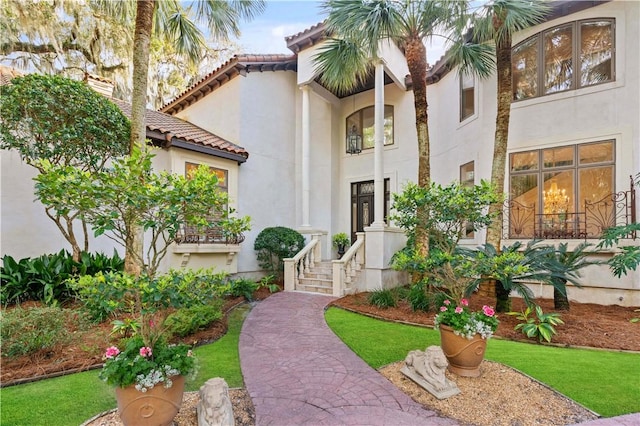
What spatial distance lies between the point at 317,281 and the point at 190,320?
4589 mm

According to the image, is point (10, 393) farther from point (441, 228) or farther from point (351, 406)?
point (441, 228)

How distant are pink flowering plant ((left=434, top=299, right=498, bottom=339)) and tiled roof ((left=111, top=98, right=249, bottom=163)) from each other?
8161 millimetres

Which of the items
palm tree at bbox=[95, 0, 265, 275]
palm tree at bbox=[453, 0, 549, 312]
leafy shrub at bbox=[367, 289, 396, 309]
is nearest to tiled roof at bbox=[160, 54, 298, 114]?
palm tree at bbox=[95, 0, 265, 275]

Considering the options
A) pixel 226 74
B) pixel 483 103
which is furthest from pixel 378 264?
pixel 226 74

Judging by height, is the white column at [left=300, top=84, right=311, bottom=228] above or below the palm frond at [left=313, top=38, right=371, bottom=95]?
below

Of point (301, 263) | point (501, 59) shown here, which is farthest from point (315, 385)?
point (501, 59)

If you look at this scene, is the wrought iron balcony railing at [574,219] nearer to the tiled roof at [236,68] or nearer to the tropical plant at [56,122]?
the tiled roof at [236,68]

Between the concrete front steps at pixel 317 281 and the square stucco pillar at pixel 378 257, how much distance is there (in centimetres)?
101

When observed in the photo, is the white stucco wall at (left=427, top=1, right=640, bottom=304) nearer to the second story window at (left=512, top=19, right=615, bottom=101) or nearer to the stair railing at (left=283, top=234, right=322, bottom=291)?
the second story window at (left=512, top=19, right=615, bottom=101)

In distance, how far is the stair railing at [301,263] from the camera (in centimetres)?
969

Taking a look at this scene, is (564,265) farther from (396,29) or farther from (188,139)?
(188,139)

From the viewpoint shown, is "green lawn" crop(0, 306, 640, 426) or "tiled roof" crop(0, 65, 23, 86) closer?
"green lawn" crop(0, 306, 640, 426)

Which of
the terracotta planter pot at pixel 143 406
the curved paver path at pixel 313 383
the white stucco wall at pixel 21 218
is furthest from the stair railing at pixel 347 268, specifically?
the white stucco wall at pixel 21 218

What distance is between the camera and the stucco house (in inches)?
314
